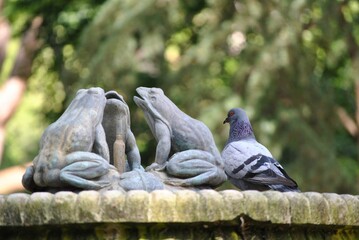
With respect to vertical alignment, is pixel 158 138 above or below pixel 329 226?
above

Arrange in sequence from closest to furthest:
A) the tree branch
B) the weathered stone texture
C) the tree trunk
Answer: the weathered stone texture
the tree branch
the tree trunk

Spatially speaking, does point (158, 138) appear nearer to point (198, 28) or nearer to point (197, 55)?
point (197, 55)

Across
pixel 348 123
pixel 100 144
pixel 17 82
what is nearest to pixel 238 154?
pixel 100 144

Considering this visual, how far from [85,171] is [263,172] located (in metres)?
1.41

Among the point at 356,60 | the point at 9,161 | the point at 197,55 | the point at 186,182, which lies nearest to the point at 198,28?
the point at 197,55

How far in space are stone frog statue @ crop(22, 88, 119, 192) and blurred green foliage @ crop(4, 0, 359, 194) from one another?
7.96m

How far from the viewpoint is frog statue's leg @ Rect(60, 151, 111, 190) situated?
18.6ft

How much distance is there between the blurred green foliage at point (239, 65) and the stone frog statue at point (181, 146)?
7589 millimetres

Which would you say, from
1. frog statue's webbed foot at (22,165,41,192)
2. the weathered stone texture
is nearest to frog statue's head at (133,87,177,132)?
frog statue's webbed foot at (22,165,41,192)

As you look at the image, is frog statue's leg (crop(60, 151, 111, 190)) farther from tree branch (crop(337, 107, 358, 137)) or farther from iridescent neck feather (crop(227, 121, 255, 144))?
tree branch (crop(337, 107, 358, 137))

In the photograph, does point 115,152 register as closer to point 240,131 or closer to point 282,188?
point 282,188

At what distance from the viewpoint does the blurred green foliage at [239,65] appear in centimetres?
1416

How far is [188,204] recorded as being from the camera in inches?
204

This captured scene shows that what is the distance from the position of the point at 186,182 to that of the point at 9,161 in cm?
1700
